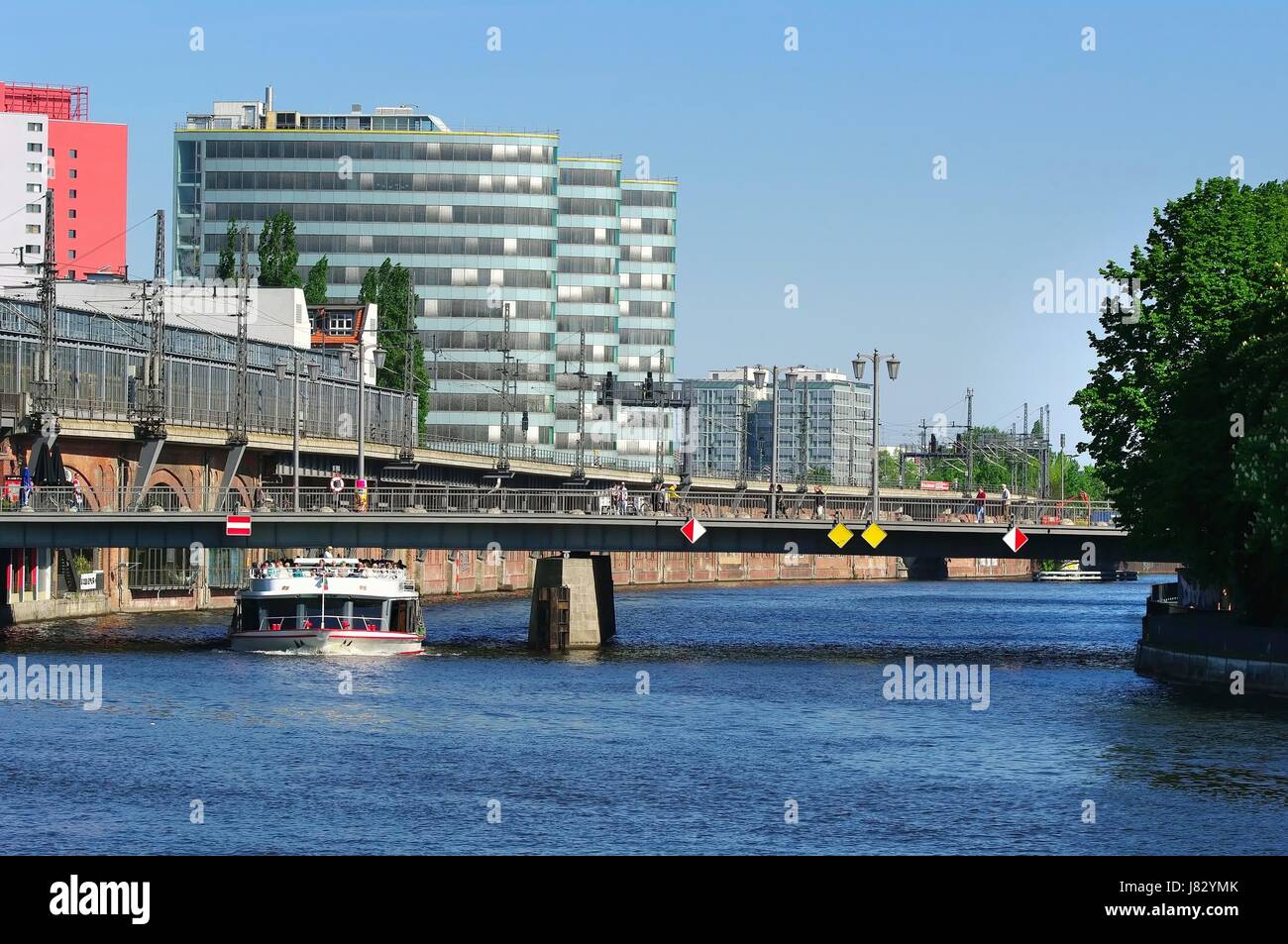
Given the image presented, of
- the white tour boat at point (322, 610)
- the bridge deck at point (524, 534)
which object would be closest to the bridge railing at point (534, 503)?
the bridge deck at point (524, 534)

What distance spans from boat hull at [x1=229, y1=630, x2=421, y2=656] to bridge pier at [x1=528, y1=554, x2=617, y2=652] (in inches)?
365

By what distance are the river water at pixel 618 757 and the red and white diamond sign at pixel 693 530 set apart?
17.5 ft

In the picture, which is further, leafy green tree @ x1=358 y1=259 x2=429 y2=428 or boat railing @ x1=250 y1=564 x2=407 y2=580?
leafy green tree @ x1=358 y1=259 x2=429 y2=428

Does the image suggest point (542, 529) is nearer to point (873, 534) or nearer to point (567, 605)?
point (567, 605)

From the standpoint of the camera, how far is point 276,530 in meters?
86.0

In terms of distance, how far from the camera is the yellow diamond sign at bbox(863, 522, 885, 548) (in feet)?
284

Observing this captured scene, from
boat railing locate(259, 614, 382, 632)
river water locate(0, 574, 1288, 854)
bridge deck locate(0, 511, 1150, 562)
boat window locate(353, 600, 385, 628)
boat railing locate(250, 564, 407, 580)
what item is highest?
bridge deck locate(0, 511, 1150, 562)

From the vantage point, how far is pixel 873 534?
86.6 meters

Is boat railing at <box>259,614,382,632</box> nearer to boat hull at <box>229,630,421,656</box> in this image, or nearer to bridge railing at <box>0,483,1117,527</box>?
Answer: boat hull at <box>229,630,421,656</box>

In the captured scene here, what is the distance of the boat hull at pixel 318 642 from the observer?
82.8 meters

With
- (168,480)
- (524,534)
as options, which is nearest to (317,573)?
(524,534)

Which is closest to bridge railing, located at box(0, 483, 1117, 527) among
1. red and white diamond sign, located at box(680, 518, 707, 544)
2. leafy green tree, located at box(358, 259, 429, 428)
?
red and white diamond sign, located at box(680, 518, 707, 544)

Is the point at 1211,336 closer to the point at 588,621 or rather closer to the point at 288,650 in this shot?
the point at 588,621
